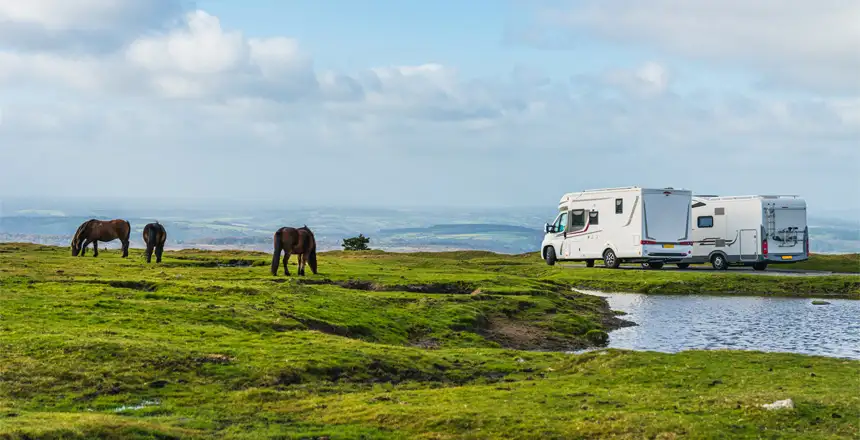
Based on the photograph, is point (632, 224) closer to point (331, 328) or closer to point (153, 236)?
point (153, 236)

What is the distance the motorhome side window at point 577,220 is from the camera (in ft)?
191

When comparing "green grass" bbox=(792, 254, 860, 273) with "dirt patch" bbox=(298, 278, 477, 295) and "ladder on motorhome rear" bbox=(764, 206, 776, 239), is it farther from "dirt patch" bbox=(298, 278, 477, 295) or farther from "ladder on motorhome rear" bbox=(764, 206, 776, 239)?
"dirt patch" bbox=(298, 278, 477, 295)

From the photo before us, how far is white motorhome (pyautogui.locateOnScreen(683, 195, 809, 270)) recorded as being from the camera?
180ft

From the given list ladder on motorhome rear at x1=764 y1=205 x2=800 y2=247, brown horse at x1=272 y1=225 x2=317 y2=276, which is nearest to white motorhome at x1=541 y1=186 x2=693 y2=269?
ladder on motorhome rear at x1=764 y1=205 x2=800 y2=247

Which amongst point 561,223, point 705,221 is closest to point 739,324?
point 705,221

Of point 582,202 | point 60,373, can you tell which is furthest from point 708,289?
point 60,373

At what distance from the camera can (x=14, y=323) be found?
20.9 metres

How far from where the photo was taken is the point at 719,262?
58000 mm

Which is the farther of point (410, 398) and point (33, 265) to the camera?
point (33, 265)

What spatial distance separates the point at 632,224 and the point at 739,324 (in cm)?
2268

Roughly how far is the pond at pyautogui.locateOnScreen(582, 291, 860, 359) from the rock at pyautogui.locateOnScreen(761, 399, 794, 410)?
1109cm

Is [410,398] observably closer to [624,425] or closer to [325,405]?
[325,405]

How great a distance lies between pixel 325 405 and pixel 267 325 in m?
8.45

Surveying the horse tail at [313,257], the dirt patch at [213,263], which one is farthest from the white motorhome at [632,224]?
the horse tail at [313,257]
